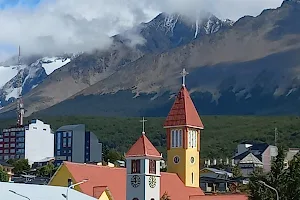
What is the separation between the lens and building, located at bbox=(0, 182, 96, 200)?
184 ft

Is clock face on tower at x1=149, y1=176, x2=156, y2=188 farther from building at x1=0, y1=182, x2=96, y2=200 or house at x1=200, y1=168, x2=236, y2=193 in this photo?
house at x1=200, y1=168, x2=236, y2=193

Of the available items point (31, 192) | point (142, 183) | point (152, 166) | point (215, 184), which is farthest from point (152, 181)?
point (215, 184)

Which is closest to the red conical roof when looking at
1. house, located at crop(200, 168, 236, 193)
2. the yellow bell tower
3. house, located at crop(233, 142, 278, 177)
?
the yellow bell tower

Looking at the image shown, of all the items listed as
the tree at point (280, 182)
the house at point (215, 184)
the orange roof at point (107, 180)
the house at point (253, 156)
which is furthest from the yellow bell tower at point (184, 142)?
the house at point (253, 156)

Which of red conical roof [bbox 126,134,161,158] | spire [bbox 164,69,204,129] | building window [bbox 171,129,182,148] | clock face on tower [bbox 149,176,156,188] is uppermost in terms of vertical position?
spire [bbox 164,69,204,129]

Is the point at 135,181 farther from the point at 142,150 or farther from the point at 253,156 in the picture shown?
the point at 253,156

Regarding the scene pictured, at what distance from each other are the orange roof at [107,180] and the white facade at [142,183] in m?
3.31

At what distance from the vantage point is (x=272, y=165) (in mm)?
A: 45594

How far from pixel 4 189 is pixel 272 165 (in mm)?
21148

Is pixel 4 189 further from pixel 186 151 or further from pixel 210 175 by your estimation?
pixel 210 175

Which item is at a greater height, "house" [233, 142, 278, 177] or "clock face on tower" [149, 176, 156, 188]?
"house" [233, 142, 278, 177]

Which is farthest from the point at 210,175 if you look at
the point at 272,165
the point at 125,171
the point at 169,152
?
the point at 272,165

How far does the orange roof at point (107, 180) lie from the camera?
72.8 m

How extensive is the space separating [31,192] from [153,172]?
1580cm
